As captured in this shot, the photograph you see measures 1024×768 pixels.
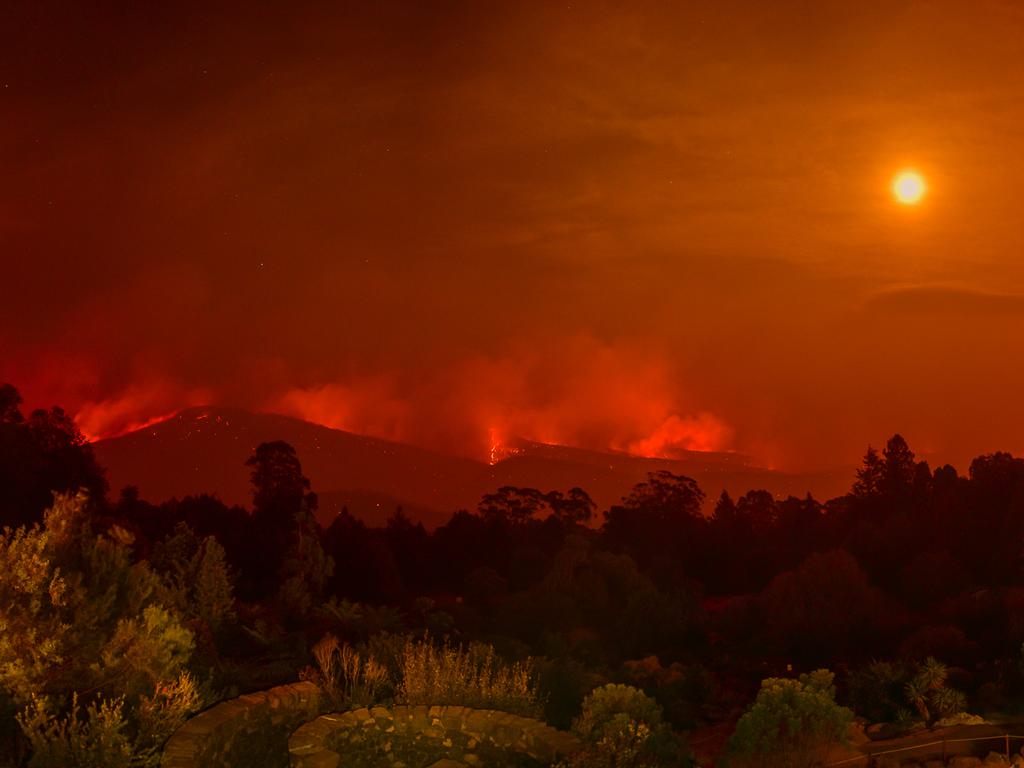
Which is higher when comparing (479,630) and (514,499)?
(514,499)

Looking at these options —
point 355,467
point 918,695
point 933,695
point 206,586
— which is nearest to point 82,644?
point 206,586

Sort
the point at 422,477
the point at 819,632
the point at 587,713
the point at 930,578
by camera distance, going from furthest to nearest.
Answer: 1. the point at 422,477
2. the point at 930,578
3. the point at 819,632
4. the point at 587,713

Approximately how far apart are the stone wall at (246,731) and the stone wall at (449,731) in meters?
0.84

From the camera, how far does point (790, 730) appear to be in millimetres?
9914

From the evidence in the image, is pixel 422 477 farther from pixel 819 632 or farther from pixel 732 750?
pixel 732 750

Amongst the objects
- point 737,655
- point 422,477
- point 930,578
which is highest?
point 422,477

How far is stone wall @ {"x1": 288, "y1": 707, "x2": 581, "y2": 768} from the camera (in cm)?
940

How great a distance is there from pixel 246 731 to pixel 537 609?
40.8 ft

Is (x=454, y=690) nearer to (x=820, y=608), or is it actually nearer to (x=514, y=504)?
(x=820, y=608)

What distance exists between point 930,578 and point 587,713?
53.6 ft

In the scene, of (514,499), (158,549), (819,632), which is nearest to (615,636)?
(819,632)

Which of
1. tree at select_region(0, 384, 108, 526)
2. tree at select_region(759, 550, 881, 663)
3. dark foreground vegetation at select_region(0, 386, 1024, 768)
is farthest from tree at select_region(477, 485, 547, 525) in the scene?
tree at select_region(759, 550, 881, 663)

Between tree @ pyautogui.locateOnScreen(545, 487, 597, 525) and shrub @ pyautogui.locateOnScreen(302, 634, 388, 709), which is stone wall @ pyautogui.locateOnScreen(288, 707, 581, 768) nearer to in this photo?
shrub @ pyautogui.locateOnScreen(302, 634, 388, 709)

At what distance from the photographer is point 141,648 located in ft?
36.5
